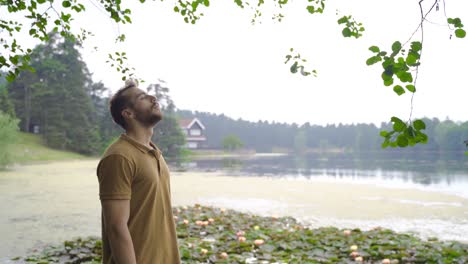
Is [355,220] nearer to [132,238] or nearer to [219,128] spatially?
[132,238]

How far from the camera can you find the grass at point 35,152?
2156 centimetres

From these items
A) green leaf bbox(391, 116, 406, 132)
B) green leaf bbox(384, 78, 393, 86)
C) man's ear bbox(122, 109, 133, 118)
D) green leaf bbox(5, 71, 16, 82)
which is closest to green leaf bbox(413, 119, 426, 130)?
green leaf bbox(391, 116, 406, 132)

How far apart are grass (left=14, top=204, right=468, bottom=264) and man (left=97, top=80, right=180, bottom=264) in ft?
6.10

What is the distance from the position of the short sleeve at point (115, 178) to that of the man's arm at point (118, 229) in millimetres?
24

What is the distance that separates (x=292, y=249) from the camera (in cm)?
373

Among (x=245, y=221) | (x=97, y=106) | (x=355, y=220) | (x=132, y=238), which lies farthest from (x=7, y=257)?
(x=97, y=106)

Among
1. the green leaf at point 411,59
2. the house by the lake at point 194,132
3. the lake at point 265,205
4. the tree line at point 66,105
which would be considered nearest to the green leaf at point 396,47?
the green leaf at point 411,59

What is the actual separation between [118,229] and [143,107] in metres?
0.46

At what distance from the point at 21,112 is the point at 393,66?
32049 mm

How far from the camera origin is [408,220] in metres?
6.92

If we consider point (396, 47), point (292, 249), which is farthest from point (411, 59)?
point (292, 249)

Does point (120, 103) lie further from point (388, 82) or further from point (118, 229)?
point (388, 82)

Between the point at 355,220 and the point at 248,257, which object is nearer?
the point at 248,257

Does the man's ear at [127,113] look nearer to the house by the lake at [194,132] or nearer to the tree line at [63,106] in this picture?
the tree line at [63,106]
